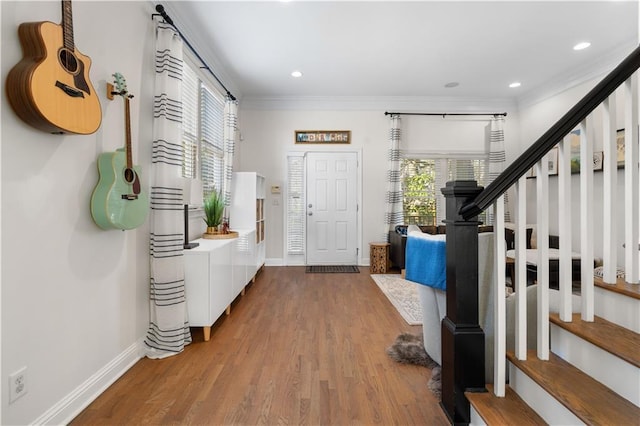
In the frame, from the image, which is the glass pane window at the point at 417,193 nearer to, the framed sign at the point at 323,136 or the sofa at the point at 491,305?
the framed sign at the point at 323,136

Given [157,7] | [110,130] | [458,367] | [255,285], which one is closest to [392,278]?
[255,285]

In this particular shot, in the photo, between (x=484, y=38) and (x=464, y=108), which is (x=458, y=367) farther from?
(x=464, y=108)

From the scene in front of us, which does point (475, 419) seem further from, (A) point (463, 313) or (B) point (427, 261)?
(B) point (427, 261)

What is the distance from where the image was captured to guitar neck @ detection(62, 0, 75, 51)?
1.37 m

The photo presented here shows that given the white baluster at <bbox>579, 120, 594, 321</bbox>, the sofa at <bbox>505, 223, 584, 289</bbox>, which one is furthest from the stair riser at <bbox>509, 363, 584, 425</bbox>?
the sofa at <bbox>505, 223, 584, 289</bbox>

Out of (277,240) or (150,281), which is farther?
(277,240)

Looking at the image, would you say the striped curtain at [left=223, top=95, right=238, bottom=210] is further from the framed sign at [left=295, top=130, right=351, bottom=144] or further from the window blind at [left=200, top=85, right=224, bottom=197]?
the framed sign at [left=295, top=130, right=351, bottom=144]

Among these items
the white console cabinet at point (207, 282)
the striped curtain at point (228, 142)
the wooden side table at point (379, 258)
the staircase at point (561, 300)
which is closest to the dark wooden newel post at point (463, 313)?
the staircase at point (561, 300)

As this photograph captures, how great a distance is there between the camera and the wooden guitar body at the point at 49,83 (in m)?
1.18

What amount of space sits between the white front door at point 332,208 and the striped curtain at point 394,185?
576 millimetres

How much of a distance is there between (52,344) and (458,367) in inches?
76.6

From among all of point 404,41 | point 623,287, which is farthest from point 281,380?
point 404,41

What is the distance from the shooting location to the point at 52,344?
54.6 inches

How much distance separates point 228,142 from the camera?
387cm
